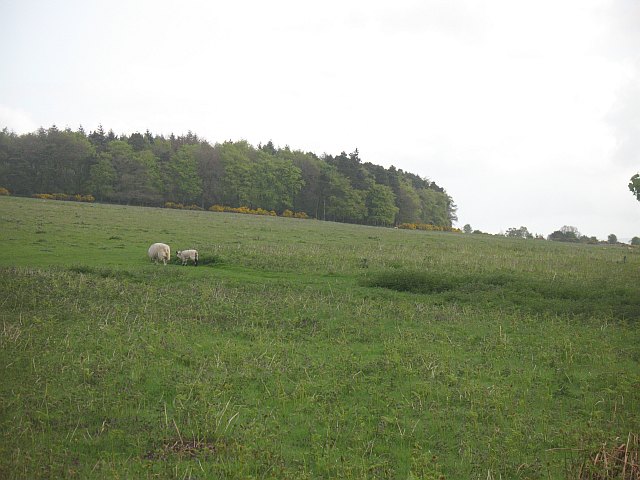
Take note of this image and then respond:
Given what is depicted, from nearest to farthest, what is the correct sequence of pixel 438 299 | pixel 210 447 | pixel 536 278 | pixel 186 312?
1. pixel 210 447
2. pixel 186 312
3. pixel 438 299
4. pixel 536 278

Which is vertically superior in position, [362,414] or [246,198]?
[246,198]

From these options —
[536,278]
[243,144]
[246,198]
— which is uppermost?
[243,144]

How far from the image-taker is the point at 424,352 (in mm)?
11992

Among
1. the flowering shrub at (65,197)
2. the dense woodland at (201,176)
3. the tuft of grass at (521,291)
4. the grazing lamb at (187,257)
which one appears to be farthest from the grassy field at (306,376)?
the dense woodland at (201,176)

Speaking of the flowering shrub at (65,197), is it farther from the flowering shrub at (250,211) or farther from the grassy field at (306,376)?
the grassy field at (306,376)

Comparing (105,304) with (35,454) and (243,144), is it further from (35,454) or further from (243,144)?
(243,144)

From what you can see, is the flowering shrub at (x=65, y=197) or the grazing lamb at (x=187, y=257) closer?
the grazing lamb at (x=187, y=257)

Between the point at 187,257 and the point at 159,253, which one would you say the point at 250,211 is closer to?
the point at 159,253

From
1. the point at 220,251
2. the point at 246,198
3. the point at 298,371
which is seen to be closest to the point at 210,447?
the point at 298,371

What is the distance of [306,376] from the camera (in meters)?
10.1

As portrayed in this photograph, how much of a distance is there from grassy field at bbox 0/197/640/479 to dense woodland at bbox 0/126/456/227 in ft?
232

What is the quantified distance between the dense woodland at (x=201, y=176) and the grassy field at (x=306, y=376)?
70.8 m

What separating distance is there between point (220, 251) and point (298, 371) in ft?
61.5

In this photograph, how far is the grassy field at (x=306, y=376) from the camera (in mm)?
7160
